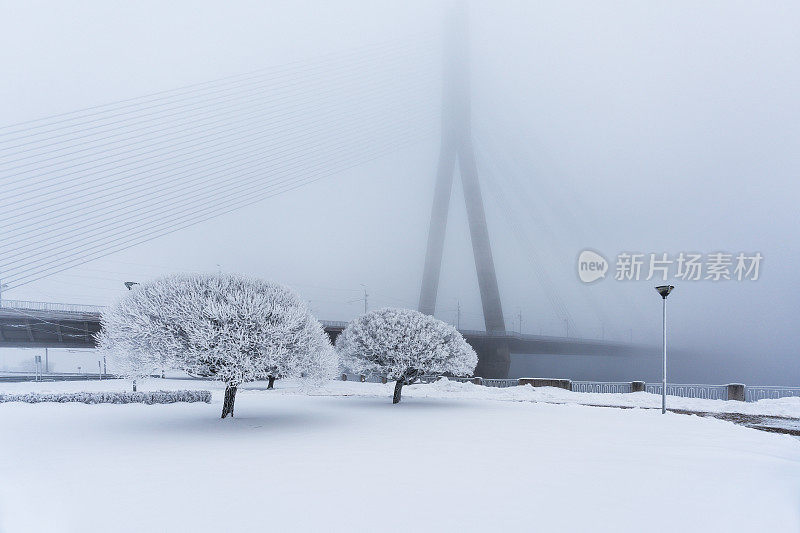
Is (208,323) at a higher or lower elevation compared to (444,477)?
higher

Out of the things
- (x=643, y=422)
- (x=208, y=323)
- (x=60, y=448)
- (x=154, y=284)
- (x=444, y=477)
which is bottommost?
(x=60, y=448)

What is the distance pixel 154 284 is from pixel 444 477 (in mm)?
12572

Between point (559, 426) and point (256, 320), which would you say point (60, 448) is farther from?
point (559, 426)

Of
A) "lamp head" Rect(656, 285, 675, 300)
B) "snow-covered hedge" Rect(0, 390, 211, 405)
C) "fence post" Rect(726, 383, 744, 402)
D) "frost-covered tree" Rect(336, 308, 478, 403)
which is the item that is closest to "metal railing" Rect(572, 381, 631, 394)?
"fence post" Rect(726, 383, 744, 402)

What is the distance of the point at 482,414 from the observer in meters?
20.7

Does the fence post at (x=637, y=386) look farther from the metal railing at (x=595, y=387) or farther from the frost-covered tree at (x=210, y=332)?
the frost-covered tree at (x=210, y=332)

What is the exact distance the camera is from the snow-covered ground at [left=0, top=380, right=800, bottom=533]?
7.21 m

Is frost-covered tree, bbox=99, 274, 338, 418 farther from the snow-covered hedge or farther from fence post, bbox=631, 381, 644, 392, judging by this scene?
fence post, bbox=631, 381, 644, 392

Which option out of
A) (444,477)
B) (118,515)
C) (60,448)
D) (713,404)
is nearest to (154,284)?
(60,448)

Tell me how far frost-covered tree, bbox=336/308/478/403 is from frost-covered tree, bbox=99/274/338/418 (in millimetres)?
6640

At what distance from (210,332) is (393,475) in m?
8.17

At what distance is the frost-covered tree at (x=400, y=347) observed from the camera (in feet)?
77.0

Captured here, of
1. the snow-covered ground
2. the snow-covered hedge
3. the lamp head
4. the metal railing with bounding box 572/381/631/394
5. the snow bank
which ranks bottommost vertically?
the snow-covered hedge

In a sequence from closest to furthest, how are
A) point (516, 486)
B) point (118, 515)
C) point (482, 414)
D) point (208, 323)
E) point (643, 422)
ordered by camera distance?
point (118, 515)
point (516, 486)
point (208, 323)
point (643, 422)
point (482, 414)
